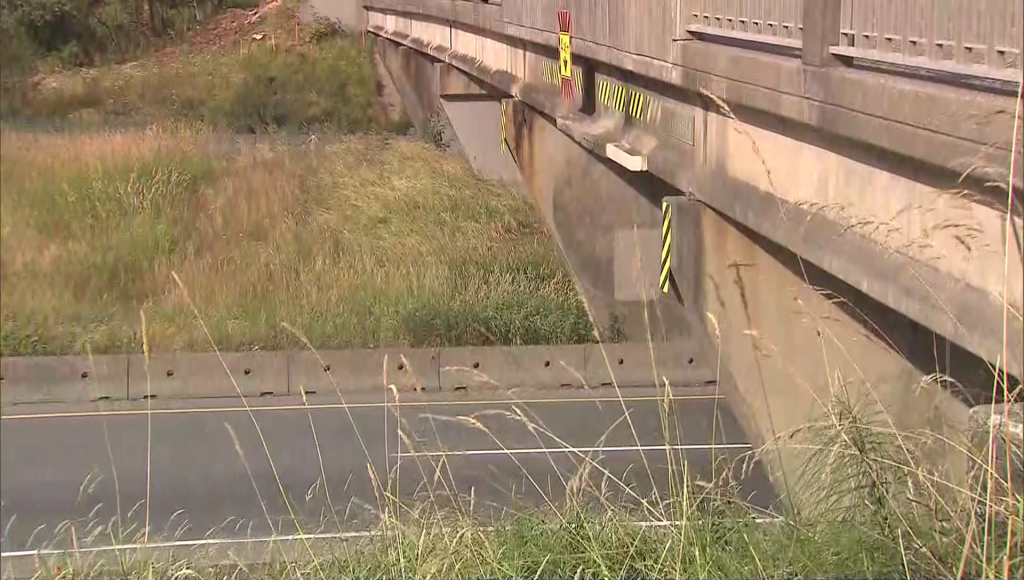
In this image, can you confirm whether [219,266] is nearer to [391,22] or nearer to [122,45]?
[122,45]

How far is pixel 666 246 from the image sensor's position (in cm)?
727

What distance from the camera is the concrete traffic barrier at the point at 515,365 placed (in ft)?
19.7

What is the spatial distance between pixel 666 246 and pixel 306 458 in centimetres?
281

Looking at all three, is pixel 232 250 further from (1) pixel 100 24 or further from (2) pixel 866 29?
(2) pixel 866 29

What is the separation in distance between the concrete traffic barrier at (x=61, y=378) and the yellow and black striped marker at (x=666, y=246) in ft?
11.3

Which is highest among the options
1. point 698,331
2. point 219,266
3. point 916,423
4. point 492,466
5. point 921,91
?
point 921,91

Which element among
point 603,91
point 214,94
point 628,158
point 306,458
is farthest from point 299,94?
point 603,91

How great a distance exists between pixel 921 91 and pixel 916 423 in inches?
47.9

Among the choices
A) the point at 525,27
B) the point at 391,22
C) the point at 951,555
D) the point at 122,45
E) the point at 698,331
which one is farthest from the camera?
the point at 391,22

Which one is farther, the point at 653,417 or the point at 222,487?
the point at 653,417

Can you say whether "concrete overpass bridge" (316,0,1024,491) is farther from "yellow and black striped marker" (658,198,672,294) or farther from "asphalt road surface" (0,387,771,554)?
"asphalt road surface" (0,387,771,554)

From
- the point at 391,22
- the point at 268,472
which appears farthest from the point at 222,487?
the point at 391,22

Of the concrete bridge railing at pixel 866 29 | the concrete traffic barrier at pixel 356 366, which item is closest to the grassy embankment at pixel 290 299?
the concrete traffic barrier at pixel 356 366

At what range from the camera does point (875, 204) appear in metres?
4.63
